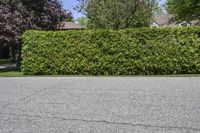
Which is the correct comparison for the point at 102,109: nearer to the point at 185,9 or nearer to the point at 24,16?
the point at 24,16

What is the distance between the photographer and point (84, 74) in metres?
17.4

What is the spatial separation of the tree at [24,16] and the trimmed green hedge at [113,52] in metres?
2.72

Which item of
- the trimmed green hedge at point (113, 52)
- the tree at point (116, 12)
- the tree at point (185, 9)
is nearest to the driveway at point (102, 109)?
the trimmed green hedge at point (113, 52)

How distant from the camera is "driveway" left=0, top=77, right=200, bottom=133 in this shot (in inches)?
254

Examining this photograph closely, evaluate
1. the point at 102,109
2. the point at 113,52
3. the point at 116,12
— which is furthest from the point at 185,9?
the point at 102,109

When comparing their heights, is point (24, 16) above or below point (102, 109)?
above

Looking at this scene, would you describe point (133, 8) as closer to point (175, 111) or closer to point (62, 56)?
point (62, 56)

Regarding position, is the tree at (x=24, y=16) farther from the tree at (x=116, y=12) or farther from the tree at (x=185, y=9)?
the tree at (x=185, y=9)

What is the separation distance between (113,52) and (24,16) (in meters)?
7.71

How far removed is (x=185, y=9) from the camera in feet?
113

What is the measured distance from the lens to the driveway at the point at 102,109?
21.2 ft

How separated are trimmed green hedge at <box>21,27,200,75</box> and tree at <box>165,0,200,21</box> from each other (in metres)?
18.3

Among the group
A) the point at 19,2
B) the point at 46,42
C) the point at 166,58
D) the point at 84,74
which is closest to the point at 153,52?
the point at 166,58

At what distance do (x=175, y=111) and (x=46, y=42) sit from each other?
1132 cm
